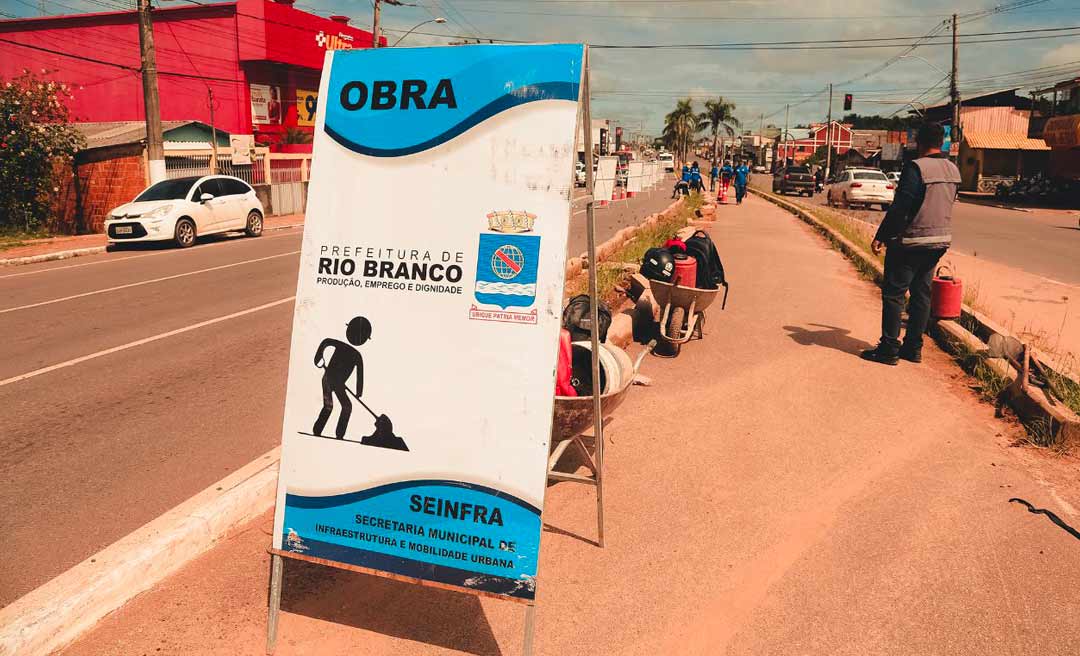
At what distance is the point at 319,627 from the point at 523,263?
5.75ft

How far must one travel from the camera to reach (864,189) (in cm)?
3281

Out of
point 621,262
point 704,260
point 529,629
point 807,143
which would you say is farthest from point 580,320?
point 807,143

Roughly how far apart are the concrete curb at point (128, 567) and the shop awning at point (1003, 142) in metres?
53.9

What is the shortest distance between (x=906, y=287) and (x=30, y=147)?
21.9 m

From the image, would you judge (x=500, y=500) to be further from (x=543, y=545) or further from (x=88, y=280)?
(x=88, y=280)

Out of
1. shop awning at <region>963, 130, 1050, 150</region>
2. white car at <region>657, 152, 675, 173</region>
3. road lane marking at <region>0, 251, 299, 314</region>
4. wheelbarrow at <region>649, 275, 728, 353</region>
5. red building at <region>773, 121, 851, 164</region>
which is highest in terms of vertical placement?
red building at <region>773, 121, 851, 164</region>

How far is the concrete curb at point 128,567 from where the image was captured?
305 centimetres

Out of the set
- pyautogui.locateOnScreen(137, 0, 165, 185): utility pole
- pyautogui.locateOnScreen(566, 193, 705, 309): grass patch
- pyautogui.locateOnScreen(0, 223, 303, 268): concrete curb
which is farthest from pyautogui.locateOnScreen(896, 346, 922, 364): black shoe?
pyautogui.locateOnScreen(137, 0, 165, 185): utility pole

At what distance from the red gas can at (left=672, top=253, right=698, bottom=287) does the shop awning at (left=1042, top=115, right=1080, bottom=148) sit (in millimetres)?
Result: 39428

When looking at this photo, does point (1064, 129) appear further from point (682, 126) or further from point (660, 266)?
point (682, 126)

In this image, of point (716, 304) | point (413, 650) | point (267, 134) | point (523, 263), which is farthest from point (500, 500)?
point (267, 134)

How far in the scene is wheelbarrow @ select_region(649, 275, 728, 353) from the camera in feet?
24.1

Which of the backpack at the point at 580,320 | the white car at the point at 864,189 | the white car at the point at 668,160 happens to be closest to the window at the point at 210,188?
the backpack at the point at 580,320

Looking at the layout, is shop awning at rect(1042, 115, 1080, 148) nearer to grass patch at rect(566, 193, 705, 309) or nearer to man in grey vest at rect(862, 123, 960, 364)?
grass patch at rect(566, 193, 705, 309)
